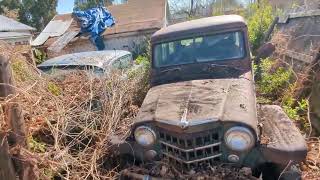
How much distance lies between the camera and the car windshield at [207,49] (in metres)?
4.75

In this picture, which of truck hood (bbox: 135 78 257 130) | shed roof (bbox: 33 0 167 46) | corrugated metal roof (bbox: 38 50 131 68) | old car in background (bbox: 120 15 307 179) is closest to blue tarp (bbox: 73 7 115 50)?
shed roof (bbox: 33 0 167 46)

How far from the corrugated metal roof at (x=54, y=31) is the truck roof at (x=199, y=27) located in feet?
59.8

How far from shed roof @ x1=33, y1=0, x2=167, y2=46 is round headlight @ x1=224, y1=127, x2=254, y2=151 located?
1740 cm

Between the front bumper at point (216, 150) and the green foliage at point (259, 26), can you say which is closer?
the front bumper at point (216, 150)

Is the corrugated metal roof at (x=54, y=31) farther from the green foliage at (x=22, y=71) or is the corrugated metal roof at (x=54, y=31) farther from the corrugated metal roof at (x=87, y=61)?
the green foliage at (x=22, y=71)

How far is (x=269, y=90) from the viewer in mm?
7176

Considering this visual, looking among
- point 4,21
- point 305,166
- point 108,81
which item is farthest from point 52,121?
point 4,21

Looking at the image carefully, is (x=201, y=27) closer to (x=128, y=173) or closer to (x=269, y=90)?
(x=128, y=173)

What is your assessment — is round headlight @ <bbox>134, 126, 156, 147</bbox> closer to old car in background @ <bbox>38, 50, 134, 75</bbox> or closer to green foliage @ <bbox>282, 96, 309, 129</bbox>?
old car in background @ <bbox>38, 50, 134, 75</bbox>

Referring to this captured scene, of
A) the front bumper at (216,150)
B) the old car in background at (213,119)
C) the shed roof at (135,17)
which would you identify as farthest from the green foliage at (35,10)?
the front bumper at (216,150)

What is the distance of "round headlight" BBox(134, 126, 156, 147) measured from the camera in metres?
3.60

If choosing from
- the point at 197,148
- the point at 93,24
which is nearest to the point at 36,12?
the point at 93,24

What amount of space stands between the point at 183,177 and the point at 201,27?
2312 mm

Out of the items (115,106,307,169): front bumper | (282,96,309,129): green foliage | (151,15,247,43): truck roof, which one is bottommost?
(282,96,309,129): green foliage
